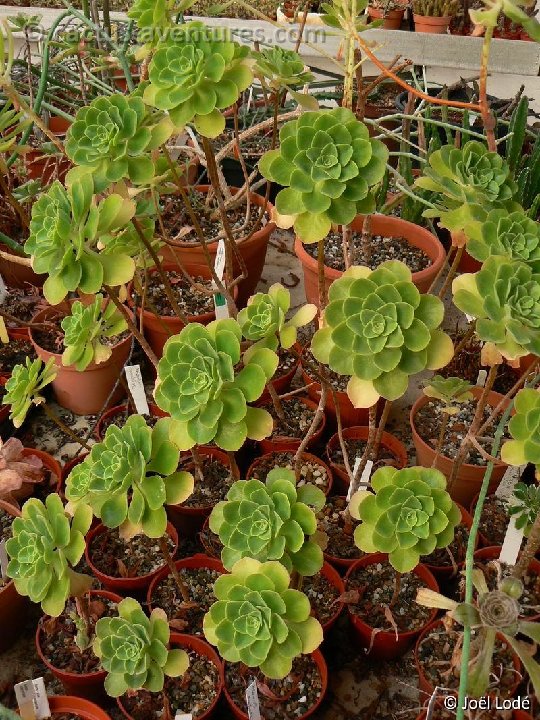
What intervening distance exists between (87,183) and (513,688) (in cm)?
114

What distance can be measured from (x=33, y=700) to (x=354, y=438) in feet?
3.09

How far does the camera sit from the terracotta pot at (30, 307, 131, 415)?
1.88 m

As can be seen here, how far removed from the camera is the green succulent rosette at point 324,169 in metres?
0.97

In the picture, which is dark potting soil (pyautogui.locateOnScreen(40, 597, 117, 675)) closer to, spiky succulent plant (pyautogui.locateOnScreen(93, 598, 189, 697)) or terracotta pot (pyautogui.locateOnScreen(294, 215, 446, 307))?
spiky succulent plant (pyautogui.locateOnScreen(93, 598, 189, 697))

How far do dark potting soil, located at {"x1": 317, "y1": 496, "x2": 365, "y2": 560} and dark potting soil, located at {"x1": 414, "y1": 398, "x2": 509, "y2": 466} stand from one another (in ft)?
0.93

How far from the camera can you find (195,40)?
104 centimetres

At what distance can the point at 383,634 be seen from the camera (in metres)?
1.34

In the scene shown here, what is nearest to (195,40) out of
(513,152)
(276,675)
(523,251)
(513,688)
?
(523,251)

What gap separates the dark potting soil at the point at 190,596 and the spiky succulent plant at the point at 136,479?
381 millimetres

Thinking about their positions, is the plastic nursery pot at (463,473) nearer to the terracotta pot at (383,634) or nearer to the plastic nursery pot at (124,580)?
the terracotta pot at (383,634)

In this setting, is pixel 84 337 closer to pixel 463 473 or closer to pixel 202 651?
pixel 202 651

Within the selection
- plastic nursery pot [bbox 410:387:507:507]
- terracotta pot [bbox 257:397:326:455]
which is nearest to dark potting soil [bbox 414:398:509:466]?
plastic nursery pot [bbox 410:387:507:507]

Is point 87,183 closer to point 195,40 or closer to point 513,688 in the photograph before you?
point 195,40

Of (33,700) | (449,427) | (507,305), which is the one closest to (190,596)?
(33,700)
